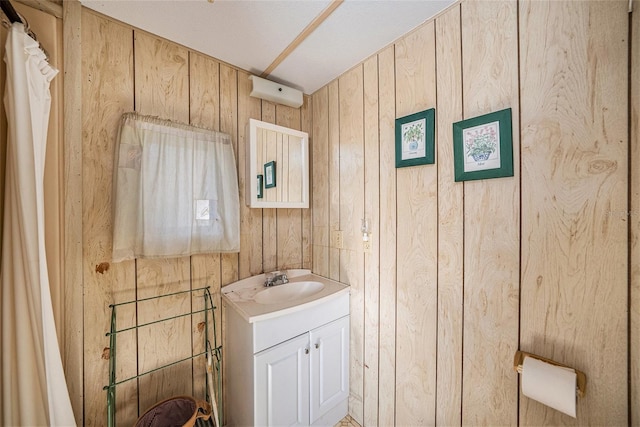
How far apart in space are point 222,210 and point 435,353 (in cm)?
134

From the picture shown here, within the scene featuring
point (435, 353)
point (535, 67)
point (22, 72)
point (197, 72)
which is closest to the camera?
point (22, 72)

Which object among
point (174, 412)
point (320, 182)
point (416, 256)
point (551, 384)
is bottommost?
point (174, 412)

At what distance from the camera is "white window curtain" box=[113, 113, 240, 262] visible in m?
1.11

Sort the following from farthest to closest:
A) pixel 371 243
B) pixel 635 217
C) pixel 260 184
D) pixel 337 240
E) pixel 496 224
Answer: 1. pixel 337 240
2. pixel 260 184
3. pixel 371 243
4. pixel 496 224
5. pixel 635 217

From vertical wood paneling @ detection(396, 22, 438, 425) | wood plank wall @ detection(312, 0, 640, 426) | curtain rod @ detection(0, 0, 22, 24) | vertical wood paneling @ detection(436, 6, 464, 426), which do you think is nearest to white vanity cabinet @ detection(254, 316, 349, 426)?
wood plank wall @ detection(312, 0, 640, 426)

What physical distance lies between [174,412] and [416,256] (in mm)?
1484

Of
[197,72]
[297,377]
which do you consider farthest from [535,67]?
[297,377]

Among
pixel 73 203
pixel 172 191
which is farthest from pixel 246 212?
pixel 73 203

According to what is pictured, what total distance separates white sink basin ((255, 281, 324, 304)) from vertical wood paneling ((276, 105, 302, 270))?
0.57ft

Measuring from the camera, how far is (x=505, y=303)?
0.95m

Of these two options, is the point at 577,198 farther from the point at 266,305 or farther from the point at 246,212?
the point at 246,212

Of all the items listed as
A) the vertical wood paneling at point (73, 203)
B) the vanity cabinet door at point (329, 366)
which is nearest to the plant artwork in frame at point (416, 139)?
the vanity cabinet door at point (329, 366)

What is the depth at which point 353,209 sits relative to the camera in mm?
1552

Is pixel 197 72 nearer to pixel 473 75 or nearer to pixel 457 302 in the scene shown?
pixel 473 75
